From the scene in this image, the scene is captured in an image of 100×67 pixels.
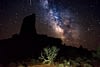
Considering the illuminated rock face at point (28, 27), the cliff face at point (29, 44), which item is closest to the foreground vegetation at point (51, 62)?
the cliff face at point (29, 44)

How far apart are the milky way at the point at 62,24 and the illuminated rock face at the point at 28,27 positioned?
2.30 ft

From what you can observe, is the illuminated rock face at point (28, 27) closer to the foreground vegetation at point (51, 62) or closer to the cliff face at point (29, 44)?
the cliff face at point (29, 44)

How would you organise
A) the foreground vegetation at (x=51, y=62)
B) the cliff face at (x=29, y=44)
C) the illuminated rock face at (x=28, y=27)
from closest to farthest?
the foreground vegetation at (x=51, y=62), the cliff face at (x=29, y=44), the illuminated rock face at (x=28, y=27)

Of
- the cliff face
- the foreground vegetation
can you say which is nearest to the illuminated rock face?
the cliff face

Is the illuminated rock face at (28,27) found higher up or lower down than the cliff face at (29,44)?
higher up

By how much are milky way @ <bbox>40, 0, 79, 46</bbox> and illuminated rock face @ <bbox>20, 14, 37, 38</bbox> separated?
0.70 meters

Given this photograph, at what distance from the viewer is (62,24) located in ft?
30.4

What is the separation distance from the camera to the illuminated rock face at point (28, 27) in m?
9.49

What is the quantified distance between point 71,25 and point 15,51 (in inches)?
99.7

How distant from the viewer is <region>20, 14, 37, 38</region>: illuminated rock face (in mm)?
9492

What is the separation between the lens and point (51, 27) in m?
9.20

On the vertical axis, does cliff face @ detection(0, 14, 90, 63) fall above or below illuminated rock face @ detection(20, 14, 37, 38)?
below

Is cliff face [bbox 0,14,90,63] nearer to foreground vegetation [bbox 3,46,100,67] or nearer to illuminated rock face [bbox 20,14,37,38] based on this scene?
illuminated rock face [bbox 20,14,37,38]

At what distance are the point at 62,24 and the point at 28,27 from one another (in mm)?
1475
